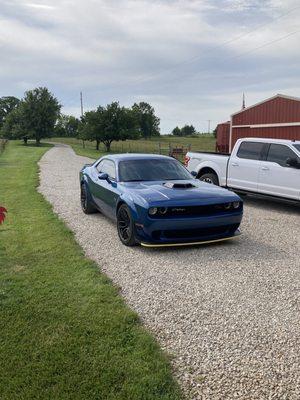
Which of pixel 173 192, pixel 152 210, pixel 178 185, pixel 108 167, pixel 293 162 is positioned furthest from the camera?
pixel 293 162

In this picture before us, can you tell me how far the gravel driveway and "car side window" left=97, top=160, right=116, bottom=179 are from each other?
1.01 meters

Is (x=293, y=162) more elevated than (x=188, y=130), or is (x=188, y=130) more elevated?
(x=188, y=130)

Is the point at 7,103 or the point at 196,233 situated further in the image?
the point at 7,103

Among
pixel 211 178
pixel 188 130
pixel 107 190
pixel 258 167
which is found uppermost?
pixel 188 130

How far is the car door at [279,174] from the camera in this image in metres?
9.05

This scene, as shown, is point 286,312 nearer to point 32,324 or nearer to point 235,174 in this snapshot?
point 32,324

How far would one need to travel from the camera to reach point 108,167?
26.0 feet

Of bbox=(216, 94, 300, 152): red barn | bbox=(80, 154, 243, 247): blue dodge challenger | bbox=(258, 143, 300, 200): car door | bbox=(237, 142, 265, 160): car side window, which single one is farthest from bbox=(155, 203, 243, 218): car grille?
bbox=(216, 94, 300, 152): red barn

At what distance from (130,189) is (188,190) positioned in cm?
90

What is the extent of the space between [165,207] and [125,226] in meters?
0.88

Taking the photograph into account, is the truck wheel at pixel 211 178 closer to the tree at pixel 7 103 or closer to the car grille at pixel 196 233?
the car grille at pixel 196 233

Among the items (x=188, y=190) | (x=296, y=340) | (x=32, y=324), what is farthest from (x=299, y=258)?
(x=32, y=324)

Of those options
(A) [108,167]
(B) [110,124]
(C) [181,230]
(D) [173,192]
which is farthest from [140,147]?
(C) [181,230]

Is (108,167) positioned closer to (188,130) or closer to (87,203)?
(87,203)
